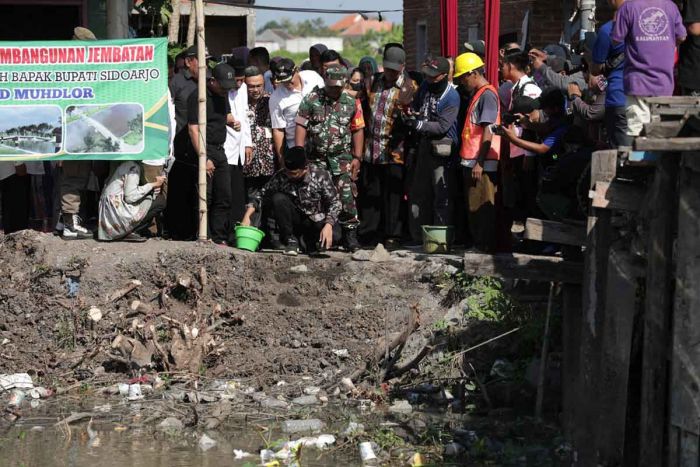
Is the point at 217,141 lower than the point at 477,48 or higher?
lower

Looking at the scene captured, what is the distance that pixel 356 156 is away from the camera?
11695 millimetres

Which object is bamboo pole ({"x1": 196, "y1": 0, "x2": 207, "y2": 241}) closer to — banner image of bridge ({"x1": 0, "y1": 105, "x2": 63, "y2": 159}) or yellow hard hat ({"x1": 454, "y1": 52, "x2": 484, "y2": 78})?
banner image of bridge ({"x1": 0, "y1": 105, "x2": 63, "y2": 159})

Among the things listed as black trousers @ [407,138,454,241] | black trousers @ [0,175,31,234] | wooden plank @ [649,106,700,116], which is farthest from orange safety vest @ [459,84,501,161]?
black trousers @ [0,175,31,234]

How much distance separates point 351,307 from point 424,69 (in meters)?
2.37

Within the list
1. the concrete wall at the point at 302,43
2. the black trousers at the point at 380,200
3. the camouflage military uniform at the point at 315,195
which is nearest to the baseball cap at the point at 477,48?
the black trousers at the point at 380,200

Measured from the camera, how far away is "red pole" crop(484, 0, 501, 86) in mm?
10852

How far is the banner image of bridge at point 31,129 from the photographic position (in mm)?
11148

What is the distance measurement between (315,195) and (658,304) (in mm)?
5234

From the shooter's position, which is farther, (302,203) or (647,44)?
(302,203)

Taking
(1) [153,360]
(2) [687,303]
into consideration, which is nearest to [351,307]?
(1) [153,360]

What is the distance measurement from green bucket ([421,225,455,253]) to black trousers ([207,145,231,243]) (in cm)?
202

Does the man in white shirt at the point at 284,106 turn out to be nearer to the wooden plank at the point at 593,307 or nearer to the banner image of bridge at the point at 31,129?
the banner image of bridge at the point at 31,129

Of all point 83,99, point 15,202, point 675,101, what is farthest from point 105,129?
point 675,101

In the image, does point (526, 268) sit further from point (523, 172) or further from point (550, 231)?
point (523, 172)
